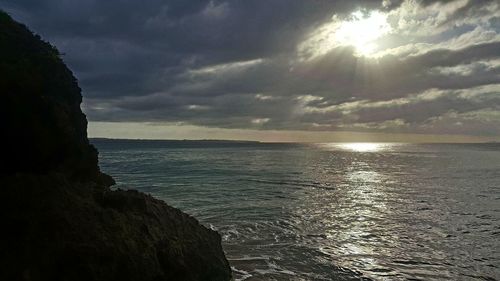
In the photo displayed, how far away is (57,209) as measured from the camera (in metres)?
7.95

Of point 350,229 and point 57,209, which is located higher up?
point 57,209

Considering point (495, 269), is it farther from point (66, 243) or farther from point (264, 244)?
point (66, 243)

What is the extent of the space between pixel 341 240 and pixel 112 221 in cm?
1132

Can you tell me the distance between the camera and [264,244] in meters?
16.0

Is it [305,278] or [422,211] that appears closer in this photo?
[305,278]

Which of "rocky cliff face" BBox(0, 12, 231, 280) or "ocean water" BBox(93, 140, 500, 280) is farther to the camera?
"ocean water" BBox(93, 140, 500, 280)

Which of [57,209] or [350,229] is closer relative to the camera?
[57,209]

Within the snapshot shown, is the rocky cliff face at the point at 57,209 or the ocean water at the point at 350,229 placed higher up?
the rocky cliff face at the point at 57,209

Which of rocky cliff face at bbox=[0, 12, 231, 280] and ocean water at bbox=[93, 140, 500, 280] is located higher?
rocky cliff face at bbox=[0, 12, 231, 280]

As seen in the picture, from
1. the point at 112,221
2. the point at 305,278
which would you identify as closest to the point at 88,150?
the point at 112,221

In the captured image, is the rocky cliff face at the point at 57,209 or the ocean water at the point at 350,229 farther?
the ocean water at the point at 350,229

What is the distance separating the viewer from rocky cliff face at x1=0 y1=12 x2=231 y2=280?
24.4 feet

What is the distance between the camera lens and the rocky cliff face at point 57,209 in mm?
7434

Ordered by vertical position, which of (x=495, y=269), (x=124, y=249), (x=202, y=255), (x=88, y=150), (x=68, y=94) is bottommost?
(x=495, y=269)
